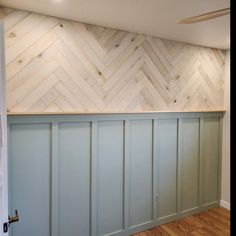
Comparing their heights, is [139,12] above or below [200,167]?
above

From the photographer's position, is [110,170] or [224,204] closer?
[110,170]

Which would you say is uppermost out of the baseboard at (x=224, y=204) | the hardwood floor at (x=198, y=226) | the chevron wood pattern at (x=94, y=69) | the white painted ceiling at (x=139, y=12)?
the white painted ceiling at (x=139, y=12)

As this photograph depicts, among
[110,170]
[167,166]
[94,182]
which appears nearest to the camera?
[94,182]

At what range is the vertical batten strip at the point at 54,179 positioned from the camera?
2283 millimetres

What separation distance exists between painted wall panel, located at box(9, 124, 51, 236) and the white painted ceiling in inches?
43.9

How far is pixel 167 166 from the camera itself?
310cm

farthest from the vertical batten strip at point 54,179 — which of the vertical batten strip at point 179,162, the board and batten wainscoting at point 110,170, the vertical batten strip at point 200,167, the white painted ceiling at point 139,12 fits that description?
the vertical batten strip at point 200,167

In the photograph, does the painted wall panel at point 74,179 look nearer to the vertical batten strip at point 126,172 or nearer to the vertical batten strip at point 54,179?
the vertical batten strip at point 54,179

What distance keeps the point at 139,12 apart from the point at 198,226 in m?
2.83

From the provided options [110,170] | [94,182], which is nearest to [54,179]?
[94,182]

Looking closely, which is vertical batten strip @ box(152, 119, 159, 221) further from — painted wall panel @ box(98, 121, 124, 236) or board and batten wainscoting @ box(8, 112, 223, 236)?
painted wall panel @ box(98, 121, 124, 236)

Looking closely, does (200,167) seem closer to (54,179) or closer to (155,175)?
(155,175)

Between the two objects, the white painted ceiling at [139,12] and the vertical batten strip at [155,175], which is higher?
the white painted ceiling at [139,12]

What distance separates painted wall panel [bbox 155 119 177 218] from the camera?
3033 millimetres
